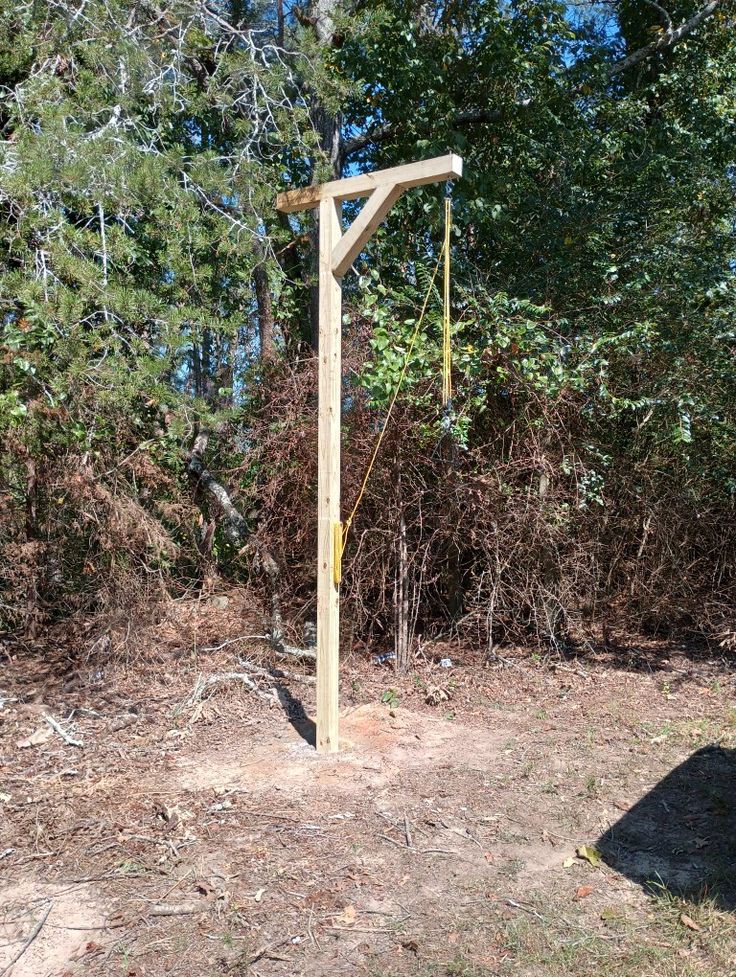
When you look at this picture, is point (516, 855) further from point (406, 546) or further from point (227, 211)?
point (227, 211)

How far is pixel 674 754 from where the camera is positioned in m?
5.07

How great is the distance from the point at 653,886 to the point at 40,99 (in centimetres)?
615

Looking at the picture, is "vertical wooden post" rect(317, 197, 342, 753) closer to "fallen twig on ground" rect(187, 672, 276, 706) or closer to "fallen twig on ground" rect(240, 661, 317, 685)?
"fallen twig on ground" rect(187, 672, 276, 706)

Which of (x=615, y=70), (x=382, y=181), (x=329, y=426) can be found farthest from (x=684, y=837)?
(x=615, y=70)

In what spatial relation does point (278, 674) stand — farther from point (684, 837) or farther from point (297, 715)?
point (684, 837)

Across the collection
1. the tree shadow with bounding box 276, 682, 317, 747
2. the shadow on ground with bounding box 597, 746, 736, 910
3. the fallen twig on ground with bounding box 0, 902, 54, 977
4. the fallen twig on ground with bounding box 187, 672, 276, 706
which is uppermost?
the fallen twig on ground with bounding box 187, 672, 276, 706

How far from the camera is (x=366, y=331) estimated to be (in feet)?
20.8

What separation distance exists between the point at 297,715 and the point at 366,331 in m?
2.79

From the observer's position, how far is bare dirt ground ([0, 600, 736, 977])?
318 centimetres

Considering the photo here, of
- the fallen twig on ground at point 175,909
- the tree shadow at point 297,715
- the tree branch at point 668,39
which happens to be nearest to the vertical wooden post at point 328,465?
the tree shadow at point 297,715

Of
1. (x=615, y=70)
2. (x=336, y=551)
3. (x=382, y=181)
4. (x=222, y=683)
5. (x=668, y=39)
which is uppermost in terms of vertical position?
(x=668, y=39)

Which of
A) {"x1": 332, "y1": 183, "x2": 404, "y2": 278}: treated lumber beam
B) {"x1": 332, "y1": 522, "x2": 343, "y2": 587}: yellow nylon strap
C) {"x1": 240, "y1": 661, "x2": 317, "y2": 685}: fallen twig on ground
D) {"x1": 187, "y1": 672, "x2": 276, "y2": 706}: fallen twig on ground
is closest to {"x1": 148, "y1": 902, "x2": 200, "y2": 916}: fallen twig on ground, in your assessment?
{"x1": 332, "y1": 522, "x2": 343, "y2": 587}: yellow nylon strap

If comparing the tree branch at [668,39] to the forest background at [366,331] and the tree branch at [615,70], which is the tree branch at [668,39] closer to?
the tree branch at [615,70]

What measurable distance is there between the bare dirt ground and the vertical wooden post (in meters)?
0.51
